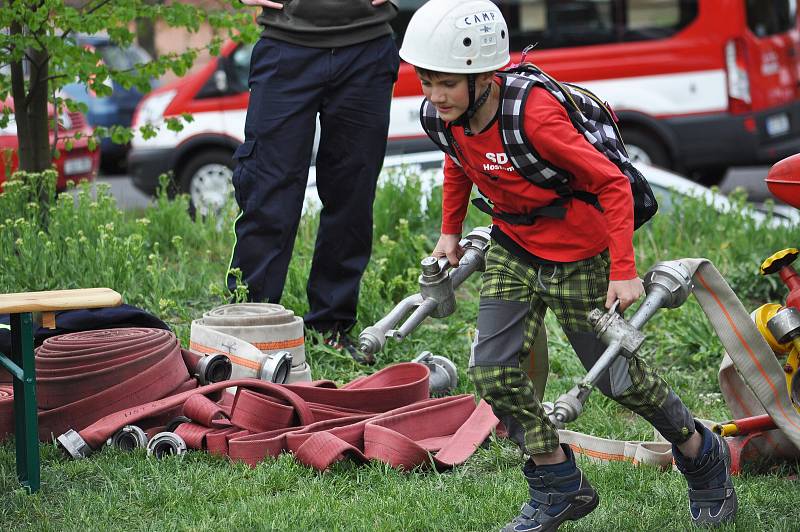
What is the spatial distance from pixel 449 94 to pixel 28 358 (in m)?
1.55

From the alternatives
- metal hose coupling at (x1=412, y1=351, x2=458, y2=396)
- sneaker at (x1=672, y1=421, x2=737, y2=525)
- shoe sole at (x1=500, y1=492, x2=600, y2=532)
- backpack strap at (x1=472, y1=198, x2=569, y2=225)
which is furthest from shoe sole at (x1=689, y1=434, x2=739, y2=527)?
metal hose coupling at (x1=412, y1=351, x2=458, y2=396)

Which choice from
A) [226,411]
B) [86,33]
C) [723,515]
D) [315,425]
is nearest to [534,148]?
[723,515]

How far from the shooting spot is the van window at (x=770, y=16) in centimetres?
1110

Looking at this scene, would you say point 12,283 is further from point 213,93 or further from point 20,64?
point 213,93

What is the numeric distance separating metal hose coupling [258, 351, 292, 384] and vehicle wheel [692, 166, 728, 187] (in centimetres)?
772

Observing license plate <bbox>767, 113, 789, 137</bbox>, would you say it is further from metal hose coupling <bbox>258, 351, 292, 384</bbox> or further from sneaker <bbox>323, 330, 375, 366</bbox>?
metal hose coupling <bbox>258, 351, 292, 384</bbox>

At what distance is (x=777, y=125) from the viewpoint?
11.3 metres

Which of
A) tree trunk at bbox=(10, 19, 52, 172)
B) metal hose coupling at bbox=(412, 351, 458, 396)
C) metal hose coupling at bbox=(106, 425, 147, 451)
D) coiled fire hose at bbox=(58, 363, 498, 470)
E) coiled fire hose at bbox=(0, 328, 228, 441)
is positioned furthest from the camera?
tree trunk at bbox=(10, 19, 52, 172)

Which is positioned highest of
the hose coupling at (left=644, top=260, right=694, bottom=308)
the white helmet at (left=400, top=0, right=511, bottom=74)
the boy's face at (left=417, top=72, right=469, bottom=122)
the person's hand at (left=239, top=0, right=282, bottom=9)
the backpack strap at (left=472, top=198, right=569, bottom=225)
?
the person's hand at (left=239, top=0, right=282, bottom=9)

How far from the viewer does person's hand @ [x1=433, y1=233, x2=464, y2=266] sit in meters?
3.82

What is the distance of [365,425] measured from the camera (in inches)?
167

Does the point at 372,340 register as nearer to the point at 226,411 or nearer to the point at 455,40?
the point at 455,40

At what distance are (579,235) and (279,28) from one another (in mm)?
2316

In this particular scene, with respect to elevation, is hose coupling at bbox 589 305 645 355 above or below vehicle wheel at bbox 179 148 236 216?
above
